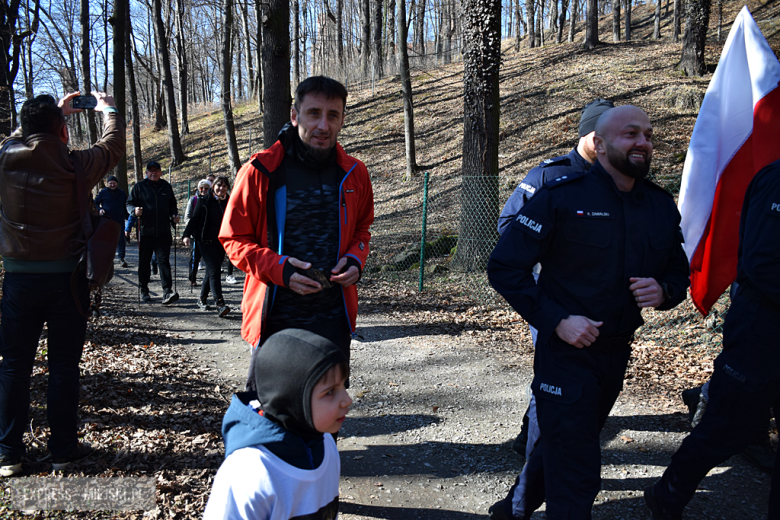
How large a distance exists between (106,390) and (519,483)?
408 cm

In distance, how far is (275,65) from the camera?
Result: 928 cm

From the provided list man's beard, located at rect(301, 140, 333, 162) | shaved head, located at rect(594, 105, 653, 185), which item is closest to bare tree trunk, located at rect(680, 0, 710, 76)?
shaved head, located at rect(594, 105, 653, 185)

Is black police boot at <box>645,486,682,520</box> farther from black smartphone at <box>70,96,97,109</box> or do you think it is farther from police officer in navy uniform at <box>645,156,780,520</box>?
black smartphone at <box>70,96,97,109</box>

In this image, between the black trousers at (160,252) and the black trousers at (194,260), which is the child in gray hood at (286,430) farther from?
the black trousers at (194,260)

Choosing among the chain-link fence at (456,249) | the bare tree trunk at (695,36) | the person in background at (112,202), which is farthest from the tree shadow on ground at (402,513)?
the bare tree trunk at (695,36)

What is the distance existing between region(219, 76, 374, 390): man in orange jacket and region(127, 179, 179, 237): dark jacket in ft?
22.4

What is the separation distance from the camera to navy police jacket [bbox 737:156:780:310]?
258 cm

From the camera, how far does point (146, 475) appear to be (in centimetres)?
358

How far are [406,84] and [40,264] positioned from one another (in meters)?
16.2

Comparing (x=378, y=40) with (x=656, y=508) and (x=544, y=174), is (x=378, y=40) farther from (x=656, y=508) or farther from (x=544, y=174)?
(x=656, y=508)

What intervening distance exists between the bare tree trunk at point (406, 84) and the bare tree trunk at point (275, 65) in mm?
9022

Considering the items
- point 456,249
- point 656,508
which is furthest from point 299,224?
point 456,249

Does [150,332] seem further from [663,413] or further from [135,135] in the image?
[135,135]

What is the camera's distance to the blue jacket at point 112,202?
10.9m
